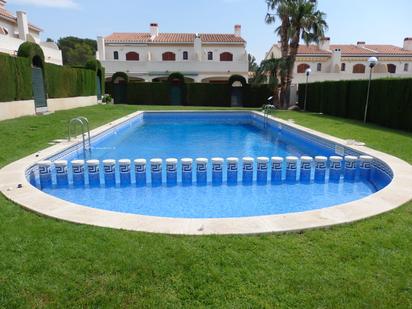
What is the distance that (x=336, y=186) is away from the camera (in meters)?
7.47

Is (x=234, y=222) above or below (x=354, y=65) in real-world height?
below

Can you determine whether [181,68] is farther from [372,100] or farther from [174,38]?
[372,100]

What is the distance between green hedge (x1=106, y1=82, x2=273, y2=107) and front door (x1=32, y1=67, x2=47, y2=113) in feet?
43.5

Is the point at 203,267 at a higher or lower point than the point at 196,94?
lower

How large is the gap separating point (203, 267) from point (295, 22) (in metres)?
23.8

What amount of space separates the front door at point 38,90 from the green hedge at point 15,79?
0.77m

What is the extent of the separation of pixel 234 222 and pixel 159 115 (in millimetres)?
19519

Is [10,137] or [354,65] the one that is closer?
[10,137]

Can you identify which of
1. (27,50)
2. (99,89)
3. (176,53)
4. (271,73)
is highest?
(176,53)

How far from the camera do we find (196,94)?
30406mm

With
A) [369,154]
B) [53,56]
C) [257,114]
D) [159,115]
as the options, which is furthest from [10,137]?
[53,56]

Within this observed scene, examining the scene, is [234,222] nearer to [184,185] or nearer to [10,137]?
[184,185]

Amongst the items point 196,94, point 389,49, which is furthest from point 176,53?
point 389,49

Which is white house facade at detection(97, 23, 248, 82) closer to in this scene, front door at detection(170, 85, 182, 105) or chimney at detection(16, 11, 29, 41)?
front door at detection(170, 85, 182, 105)
